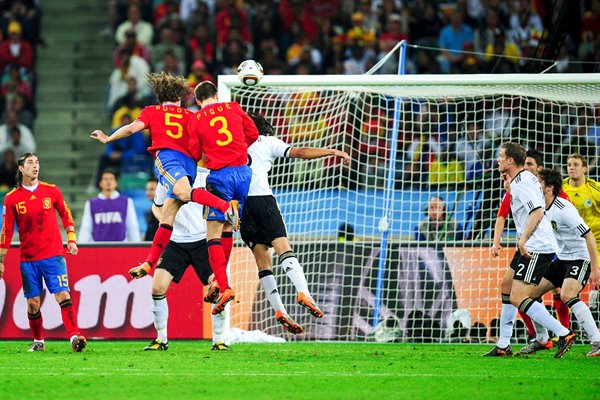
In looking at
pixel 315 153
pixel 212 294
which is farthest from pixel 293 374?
pixel 315 153

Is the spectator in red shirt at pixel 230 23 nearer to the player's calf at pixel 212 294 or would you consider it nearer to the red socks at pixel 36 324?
the red socks at pixel 36 324

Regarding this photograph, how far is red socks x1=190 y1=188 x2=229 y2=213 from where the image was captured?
9961mm

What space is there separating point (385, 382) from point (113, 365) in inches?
104

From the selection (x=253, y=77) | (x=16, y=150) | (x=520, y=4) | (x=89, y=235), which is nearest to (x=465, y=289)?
(x=253, y=77)

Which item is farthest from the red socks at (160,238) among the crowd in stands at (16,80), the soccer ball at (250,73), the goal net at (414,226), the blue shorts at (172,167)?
the crowd in stands at (16,80)

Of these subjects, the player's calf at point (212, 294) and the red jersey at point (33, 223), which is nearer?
the player's calf at point (212, 294)

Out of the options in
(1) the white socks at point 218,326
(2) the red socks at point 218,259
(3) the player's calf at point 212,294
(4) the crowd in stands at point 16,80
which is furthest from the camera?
(4) the crowd in stands at point 16,80

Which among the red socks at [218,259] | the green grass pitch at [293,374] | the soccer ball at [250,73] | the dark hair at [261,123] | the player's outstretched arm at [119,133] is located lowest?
the green grass pitch at [293,374]

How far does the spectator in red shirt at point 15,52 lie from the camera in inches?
834

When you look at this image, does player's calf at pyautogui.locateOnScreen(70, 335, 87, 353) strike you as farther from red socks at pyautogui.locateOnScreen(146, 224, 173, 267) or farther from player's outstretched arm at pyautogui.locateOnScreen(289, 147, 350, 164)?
player's outstretched arm at pyautogui.locateOnScreen(289, 147, 350, 164)

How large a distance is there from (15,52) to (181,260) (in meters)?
11.6

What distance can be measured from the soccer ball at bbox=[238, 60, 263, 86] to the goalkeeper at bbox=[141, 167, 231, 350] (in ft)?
3.56

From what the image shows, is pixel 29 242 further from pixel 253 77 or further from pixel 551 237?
pixel 551 237

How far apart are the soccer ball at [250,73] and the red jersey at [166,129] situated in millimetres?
938
